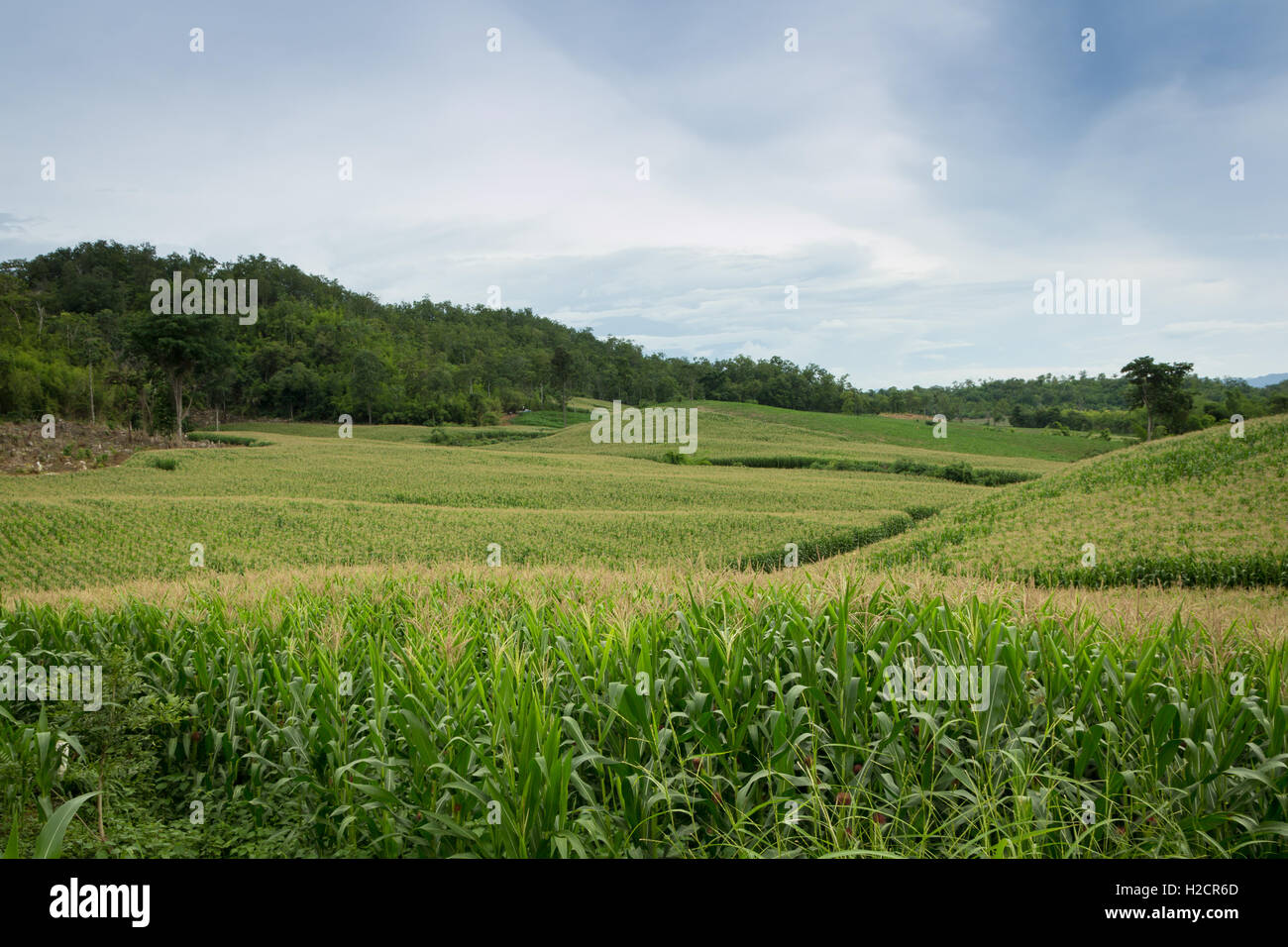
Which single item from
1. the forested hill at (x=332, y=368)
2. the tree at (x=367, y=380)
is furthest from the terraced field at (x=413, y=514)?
the tree at (x=367, y=380)

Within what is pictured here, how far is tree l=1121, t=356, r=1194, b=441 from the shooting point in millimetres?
46188

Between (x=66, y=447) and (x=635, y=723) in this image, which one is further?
(x=66, y=447)

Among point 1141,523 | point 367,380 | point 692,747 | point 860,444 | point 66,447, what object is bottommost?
point 1141,523

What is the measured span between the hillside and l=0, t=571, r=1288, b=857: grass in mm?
10036

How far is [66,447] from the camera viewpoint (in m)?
45.3

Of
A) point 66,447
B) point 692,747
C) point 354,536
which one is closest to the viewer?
point 692,747

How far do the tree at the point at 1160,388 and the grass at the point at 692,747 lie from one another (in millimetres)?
51773

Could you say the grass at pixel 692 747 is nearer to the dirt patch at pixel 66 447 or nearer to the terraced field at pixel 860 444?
the dirt patch at pixel 66 447

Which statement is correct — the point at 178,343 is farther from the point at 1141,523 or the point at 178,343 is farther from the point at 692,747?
the point at 692,747

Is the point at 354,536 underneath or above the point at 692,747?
underneath

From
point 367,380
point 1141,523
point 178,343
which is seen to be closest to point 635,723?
point 1141,523

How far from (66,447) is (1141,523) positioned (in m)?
59.8

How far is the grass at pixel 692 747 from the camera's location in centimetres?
337
